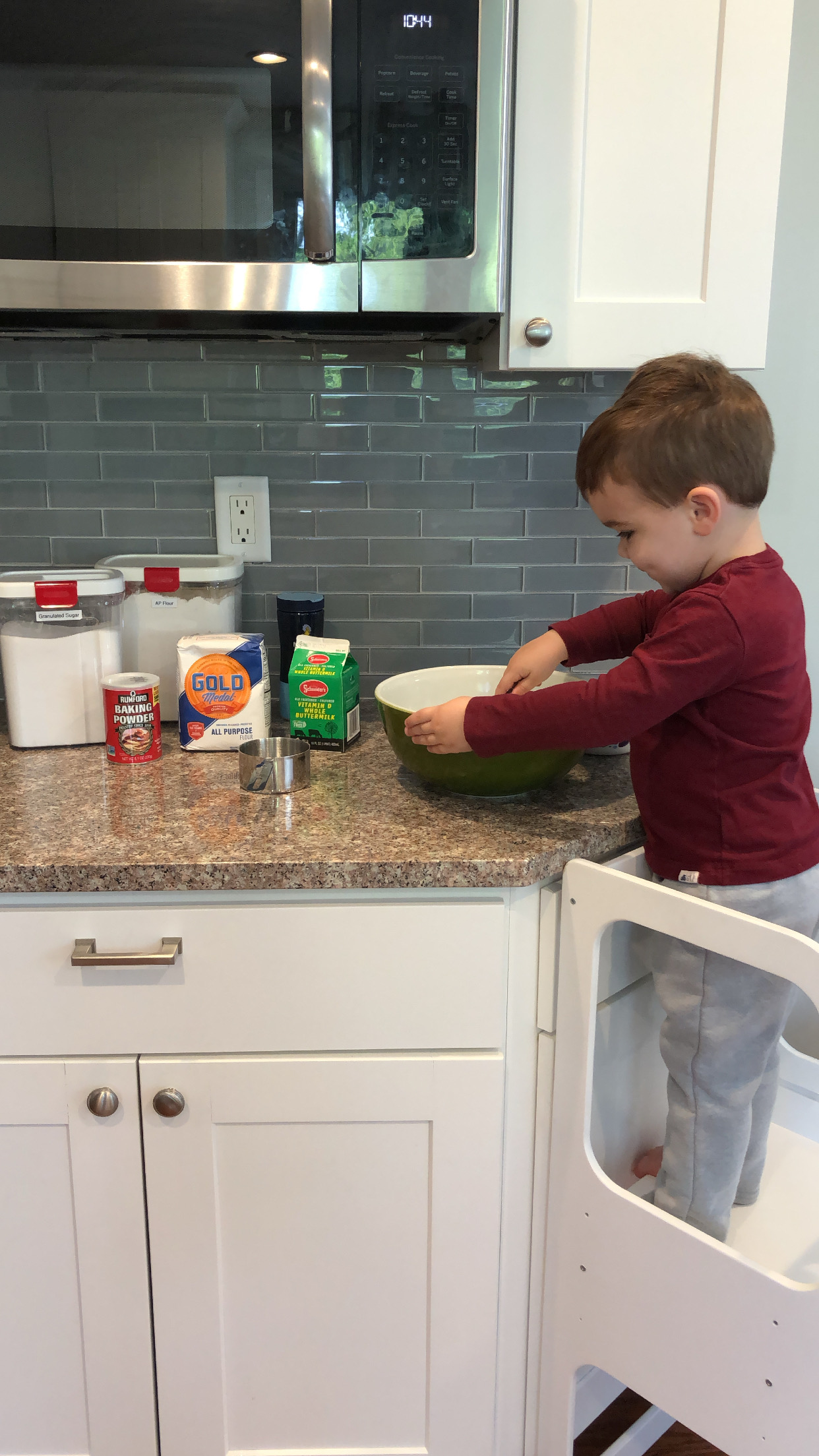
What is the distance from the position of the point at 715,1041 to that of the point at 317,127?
3.40 ft

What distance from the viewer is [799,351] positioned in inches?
58.9

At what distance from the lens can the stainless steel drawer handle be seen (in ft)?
3.20

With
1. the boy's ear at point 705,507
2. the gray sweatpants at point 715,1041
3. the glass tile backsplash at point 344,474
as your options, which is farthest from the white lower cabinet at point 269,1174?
the glass tile backsplash at point 344,474

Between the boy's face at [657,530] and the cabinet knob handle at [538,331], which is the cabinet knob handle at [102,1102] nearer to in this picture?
the boy's face at [657,530]

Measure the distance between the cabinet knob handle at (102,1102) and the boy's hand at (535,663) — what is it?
631 millimetres

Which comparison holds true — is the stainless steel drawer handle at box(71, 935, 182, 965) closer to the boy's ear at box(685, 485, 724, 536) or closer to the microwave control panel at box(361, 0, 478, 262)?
the boy's ear at box(685, 485, 724, 536)

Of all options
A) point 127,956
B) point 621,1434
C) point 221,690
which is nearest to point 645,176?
point 221,690

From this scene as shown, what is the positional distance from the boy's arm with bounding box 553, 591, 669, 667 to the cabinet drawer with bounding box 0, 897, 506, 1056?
38 centimetres

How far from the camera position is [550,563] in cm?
151

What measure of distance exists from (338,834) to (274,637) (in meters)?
0.57

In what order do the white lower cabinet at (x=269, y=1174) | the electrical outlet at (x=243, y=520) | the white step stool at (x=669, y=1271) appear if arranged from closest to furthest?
the white step stool at (x=669, y=1271) < the white lower cabinet at (x=269, y=1174) < the electrical outlet at (x=243, y=520)

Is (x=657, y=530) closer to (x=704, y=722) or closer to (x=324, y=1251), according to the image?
(x=704, y=722)

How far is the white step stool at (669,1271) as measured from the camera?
2.95 feet

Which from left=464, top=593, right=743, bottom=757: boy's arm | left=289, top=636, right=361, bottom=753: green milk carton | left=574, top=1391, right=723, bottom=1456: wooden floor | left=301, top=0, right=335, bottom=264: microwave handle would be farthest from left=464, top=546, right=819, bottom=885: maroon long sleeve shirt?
left=574, top=1391, right=723, bottom=1456: wooden floor
